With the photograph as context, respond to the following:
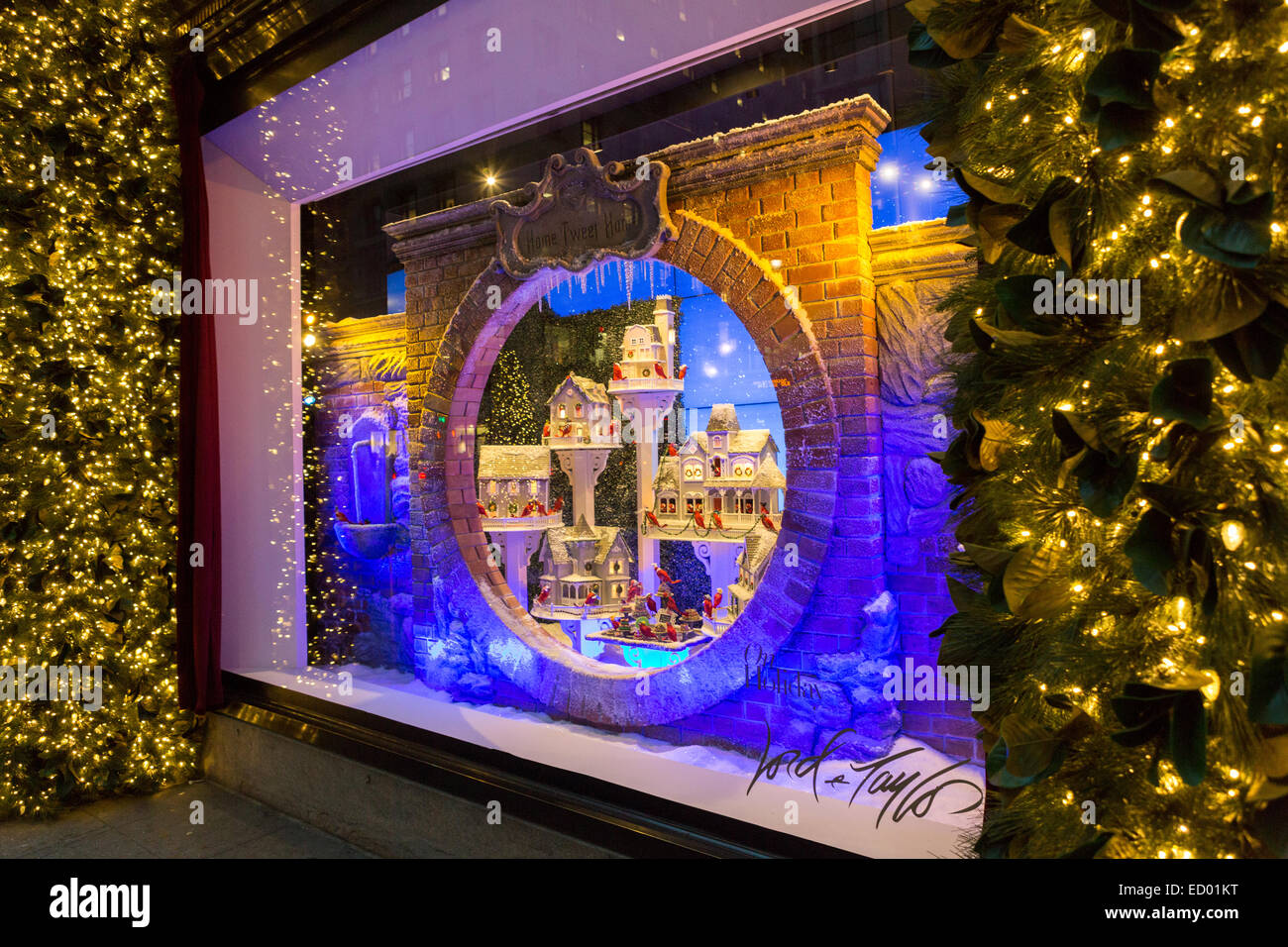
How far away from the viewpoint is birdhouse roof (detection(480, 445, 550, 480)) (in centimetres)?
395

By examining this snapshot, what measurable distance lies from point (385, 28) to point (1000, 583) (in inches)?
114

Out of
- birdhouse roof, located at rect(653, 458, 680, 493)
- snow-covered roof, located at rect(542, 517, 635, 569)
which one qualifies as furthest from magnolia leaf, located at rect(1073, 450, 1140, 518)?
snow-covered roof, located at rect(542, 517, 635, 569)

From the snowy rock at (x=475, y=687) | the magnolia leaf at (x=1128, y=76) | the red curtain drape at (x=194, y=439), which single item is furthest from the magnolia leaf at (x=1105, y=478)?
the red curtain drape at (x=194, y=439)

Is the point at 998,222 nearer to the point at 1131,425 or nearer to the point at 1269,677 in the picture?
the point at 1131,425

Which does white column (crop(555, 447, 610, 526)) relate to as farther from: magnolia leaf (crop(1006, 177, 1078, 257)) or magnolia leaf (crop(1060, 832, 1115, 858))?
magnolia leaf (crop(1060, 832, 1115, 858))

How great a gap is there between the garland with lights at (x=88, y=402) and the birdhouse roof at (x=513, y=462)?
1.50m

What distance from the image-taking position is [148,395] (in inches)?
142

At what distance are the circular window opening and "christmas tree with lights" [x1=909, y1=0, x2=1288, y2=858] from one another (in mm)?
2030

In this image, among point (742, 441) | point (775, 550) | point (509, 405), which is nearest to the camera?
point (775, 550)

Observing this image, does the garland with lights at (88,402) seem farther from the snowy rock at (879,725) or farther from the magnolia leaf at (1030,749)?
the magnolia leaf at (1030,749)

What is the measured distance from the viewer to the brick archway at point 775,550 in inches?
109

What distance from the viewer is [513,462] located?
3967 millimetres

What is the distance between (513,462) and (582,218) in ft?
4.31

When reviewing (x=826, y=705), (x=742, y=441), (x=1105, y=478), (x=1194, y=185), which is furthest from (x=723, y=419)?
(x=1194, y=185)
